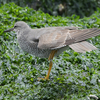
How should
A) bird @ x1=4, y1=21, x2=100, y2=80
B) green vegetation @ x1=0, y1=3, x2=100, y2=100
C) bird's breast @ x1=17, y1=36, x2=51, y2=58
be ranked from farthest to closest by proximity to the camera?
bird's breast @ x1=17, y1=36, x2=51, y2=58
green vegetation @ x1=0, y1=3, x2=100, y2=100
bird @ x1=4, y1=21, x2=100, y2=80

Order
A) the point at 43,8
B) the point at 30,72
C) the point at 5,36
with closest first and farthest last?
1. the point at 30,72
2. the point at 5,36
3. the point at 43,8

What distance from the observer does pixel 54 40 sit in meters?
4.83

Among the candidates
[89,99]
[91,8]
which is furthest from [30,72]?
[91,8]

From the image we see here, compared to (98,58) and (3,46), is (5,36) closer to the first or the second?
(3,46)

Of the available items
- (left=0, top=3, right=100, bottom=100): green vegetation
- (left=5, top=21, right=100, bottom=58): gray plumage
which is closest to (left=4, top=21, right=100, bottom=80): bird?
(left=5, top=21, right=100, bottom=58): gray plumage

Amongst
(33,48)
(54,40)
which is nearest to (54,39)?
(54,40)

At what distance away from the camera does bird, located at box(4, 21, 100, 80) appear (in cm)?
472

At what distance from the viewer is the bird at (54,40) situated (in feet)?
15.5

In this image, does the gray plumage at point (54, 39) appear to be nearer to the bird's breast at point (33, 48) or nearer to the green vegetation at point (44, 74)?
the bird's breast at point (33, 48)

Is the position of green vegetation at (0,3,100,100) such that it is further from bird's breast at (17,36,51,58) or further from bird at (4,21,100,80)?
bird's breast at (17,36,51,58)

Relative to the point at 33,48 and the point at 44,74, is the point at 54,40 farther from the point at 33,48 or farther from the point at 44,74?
the point at 44,74

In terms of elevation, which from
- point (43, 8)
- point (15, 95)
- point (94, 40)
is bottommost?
point (15, 95)

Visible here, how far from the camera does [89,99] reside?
471 centimetres

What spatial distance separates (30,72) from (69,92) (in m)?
1.18
